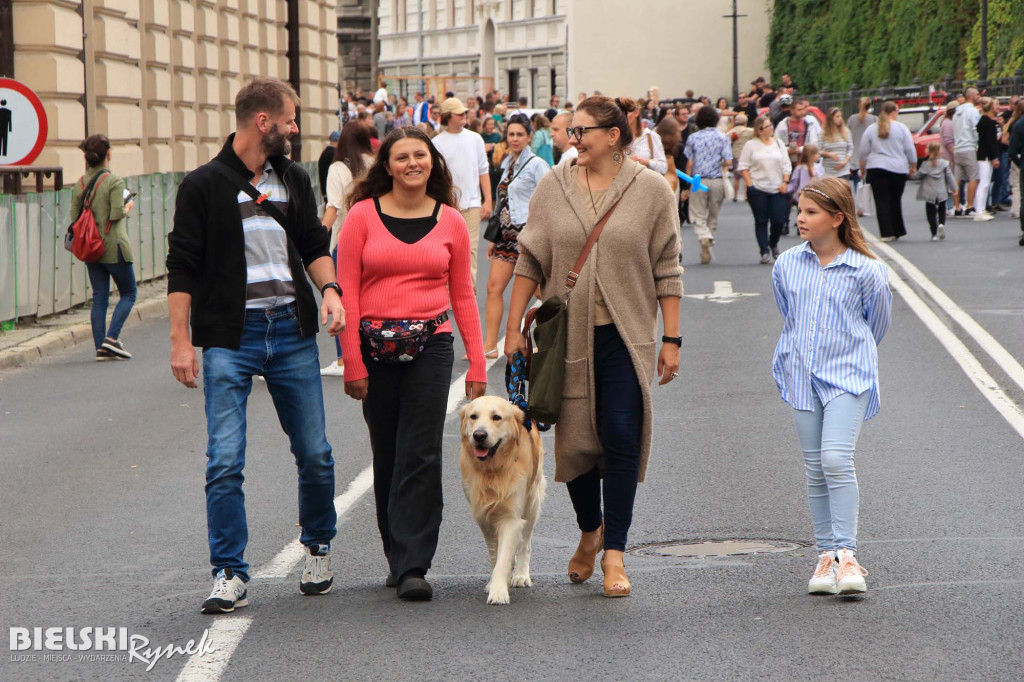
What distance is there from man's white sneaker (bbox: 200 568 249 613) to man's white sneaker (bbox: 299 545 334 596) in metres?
0.30

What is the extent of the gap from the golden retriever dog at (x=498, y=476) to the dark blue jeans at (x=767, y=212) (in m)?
13.5

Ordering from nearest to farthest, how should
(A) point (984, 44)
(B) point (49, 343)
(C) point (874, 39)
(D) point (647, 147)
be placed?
(B) point (49, 343) < (D) point (647, 147) < (A) point (984, 44) < (C) point (874, 39)

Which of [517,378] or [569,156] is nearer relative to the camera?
[517,378]

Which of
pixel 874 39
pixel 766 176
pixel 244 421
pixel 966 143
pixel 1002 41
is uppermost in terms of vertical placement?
pixel 874 39

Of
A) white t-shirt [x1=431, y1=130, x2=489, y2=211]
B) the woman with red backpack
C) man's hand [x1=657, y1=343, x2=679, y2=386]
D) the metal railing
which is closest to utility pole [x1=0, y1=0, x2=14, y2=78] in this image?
the metal railing

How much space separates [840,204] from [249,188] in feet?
7.64

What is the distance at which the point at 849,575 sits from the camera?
581 cm

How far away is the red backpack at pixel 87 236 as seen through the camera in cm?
1310

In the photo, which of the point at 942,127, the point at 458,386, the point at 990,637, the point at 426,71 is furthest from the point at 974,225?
the point at 426,71

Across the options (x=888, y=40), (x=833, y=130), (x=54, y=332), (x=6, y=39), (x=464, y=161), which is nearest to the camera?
(x=464, y=161)

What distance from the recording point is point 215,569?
5.81 metres

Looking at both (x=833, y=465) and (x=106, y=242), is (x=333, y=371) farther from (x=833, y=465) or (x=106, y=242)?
(x=833, y=465)

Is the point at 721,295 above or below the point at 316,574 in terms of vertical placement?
above

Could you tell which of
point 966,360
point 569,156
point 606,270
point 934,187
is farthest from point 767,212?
point 606,270
